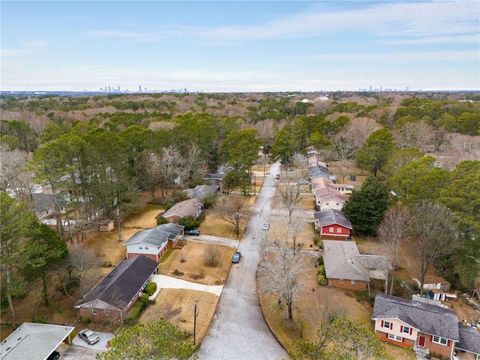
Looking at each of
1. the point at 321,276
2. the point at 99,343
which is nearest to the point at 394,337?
the point at 321,276

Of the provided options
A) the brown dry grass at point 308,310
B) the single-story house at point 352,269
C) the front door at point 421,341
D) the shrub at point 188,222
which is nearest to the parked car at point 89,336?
the brown dry grass at point 308,310

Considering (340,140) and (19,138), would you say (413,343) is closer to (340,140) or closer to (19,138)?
(340,140)

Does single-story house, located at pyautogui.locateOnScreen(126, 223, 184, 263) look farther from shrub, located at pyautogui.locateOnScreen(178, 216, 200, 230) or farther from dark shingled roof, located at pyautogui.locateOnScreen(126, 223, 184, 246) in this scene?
shrub, located at pyautogui.locateOnScreen(178, 216, 200, 230)

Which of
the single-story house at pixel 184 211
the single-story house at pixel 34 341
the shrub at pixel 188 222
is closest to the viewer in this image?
the single-story house at pixel 34 341

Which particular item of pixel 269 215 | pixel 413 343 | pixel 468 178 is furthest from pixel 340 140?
pixel 413 343

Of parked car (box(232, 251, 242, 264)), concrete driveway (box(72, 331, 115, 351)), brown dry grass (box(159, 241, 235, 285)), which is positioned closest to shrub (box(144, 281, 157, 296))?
brown dry grass (box(159, 241, 235, 285))

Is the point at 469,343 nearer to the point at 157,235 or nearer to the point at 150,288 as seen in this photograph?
the point at 150,288

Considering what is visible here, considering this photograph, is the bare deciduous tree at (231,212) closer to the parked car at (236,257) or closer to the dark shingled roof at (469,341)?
the parked car at (236,257)
